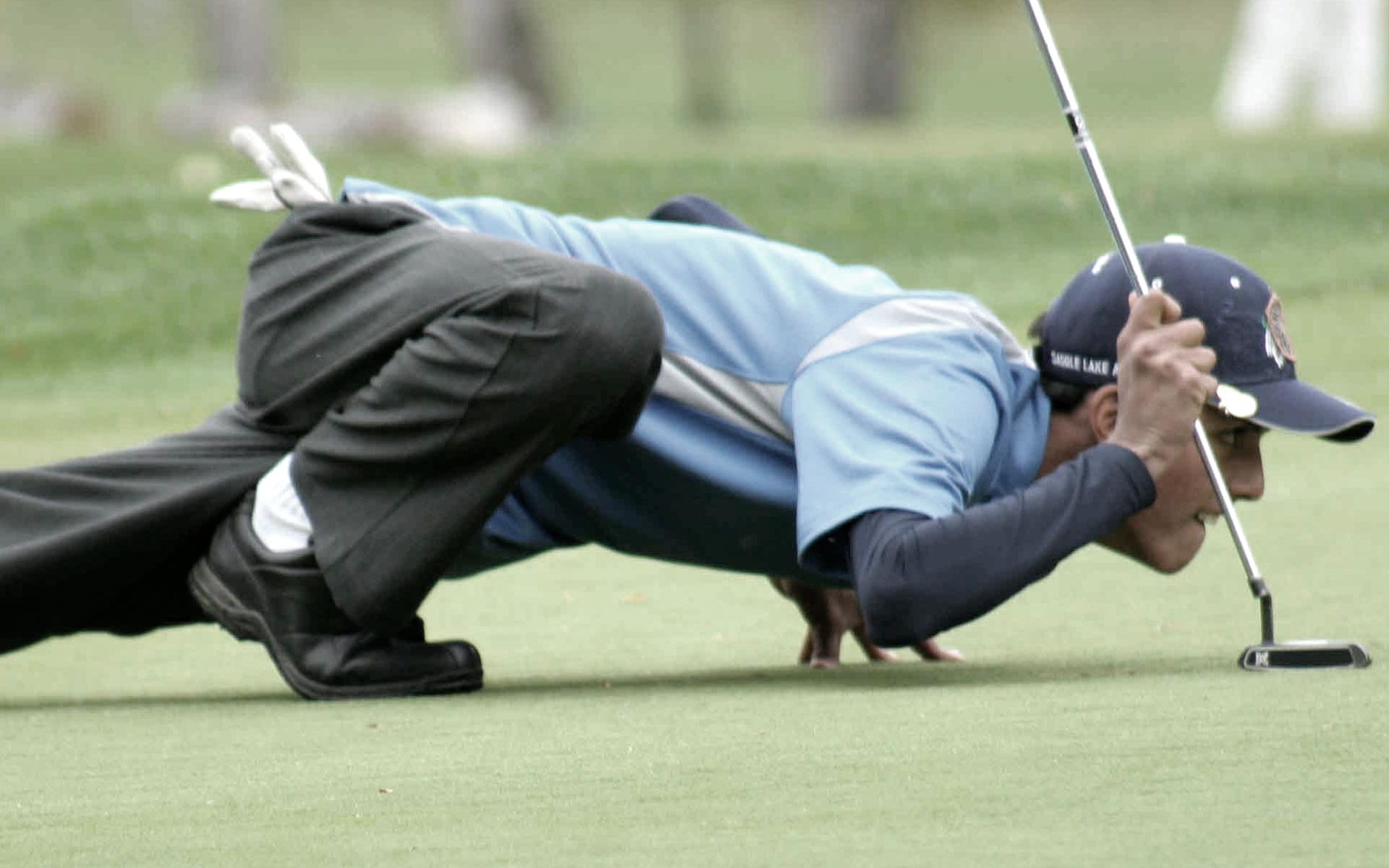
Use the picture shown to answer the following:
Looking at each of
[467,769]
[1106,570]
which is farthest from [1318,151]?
[467,769]

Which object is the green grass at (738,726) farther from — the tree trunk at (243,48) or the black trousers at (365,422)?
the tree trunk at (243,48)

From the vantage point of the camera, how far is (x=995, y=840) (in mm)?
2201

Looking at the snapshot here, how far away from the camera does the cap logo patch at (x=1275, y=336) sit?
329 centimetres

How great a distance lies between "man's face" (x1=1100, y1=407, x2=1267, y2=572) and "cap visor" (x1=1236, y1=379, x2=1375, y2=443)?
2.4 inches

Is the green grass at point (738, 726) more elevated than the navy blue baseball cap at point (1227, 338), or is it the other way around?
the navy blue baseball cap at point (1227, 338)

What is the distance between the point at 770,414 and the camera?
3.41m

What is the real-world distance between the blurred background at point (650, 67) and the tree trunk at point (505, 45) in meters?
0.02

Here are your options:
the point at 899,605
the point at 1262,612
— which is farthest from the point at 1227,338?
the point at 899,605

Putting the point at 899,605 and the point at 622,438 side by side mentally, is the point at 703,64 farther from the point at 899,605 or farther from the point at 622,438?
the point at 899,605

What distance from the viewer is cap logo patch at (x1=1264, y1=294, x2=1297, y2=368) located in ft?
10.8

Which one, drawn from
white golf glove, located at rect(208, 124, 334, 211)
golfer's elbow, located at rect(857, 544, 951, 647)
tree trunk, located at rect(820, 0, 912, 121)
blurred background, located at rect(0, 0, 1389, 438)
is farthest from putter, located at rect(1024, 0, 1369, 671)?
tree trunk, located at rect(820, 0, 912, 121)

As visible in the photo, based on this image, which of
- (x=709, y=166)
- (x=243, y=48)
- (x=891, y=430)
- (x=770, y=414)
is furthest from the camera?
(x=243, y=48)

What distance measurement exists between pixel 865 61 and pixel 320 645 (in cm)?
1967

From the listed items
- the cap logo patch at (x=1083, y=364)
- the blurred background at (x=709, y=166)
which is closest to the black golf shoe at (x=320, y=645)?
the cap logo patch at (x=1083, y=364)
